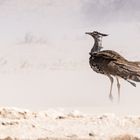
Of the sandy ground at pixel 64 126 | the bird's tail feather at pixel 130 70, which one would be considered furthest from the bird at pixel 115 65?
the sandy ground at pixel 64 126

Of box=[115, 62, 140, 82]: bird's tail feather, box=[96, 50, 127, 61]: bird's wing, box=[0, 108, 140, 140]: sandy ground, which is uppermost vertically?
box=[96, 50, 127, 61]: bird's wing

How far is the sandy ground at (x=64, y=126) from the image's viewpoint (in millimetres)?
11086

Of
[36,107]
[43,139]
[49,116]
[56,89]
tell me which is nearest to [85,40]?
Result: [56,89]

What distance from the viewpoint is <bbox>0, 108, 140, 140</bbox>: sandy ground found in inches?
436

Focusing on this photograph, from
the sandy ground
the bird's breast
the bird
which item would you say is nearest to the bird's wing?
the bird

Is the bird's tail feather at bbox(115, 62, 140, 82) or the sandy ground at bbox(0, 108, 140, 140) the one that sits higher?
the bird's tail feather at bbox(115, 62, 140, 82)

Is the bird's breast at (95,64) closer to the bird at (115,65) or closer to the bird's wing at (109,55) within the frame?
the bird at (115,65)

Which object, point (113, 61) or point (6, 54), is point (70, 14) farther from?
point (113, 61)

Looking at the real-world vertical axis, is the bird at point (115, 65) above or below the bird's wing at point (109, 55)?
below

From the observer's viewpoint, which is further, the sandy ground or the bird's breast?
the bird's breast

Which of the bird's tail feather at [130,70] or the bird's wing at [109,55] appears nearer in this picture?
the bird's tail feather at [130,70]

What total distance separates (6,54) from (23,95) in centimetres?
189

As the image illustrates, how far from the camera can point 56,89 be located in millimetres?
14695

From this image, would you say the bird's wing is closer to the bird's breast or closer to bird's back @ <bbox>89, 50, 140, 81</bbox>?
bird's back @ <bbox>89, 50, 140, 81</bbox>
